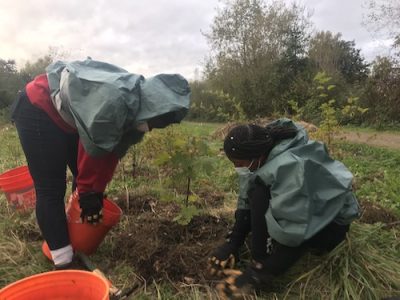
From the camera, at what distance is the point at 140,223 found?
3104 mm

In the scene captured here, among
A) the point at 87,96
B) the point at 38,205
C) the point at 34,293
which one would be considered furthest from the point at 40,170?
the point at 34,293

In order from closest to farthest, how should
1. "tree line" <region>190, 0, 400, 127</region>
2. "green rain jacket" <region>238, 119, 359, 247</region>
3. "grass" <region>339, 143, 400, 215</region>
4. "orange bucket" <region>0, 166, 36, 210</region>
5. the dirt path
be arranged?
"green rain jacket" <region>238, 119, 359, 247</region>
"orange bucket" <region>0, 166, 36, 210</region>
"grass" <region>339, 143, 400, 215</region>
the dirt path
"tree line" <region>190, 0, 400, 127</region>

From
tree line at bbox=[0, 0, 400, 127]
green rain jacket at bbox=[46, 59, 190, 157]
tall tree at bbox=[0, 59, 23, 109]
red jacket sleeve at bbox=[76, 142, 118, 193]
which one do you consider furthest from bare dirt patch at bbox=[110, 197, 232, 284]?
tall tree at bbox=[0, 59, 23, 109]

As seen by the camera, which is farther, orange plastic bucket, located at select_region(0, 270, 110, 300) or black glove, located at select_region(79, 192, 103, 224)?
black glove, located at select_region(79, 192, 103, 224)

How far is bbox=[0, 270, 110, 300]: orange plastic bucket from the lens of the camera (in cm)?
180

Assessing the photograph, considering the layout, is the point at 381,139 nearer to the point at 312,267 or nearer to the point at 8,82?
the point at 312,267

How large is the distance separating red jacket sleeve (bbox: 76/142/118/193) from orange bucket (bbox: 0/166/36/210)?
140 cm

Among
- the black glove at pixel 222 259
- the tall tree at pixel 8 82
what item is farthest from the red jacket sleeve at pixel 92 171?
the tall tree at pixel 8 82

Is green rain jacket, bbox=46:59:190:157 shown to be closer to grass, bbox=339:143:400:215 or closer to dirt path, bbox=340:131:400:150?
grass, bbox=339:143:400:215

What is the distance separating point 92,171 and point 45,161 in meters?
0.27

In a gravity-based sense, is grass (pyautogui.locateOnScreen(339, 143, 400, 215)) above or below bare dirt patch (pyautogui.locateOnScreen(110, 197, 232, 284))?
below

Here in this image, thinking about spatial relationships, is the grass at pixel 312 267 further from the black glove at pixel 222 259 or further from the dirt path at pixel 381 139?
the dirt path at pixel 381 139

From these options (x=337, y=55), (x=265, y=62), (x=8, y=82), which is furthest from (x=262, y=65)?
(x=8, y=82)

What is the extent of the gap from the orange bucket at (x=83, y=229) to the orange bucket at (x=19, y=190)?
104 centimetres
